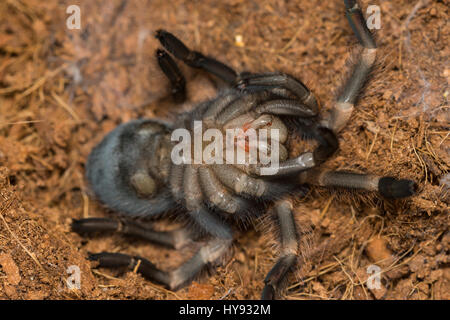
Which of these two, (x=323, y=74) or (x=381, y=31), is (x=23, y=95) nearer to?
(x=323, y=74)

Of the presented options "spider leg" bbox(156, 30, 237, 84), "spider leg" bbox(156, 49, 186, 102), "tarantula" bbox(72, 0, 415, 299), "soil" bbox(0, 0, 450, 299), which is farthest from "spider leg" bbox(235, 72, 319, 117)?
"spider leg" bbox(156, 49, 186, 102)

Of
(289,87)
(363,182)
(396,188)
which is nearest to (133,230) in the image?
(289,87)

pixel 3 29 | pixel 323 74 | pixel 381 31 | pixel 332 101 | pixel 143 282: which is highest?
pixel 3 29

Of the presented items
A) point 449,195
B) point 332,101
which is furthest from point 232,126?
point 449,195

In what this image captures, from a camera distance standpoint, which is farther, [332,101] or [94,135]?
[94,135]

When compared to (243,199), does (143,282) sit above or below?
below

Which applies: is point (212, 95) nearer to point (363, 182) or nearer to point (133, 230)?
point (133, 230)

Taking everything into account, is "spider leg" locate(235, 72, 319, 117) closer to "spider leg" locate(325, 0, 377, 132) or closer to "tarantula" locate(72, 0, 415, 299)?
"tarantula" locate(72, 0, 415, 299)
